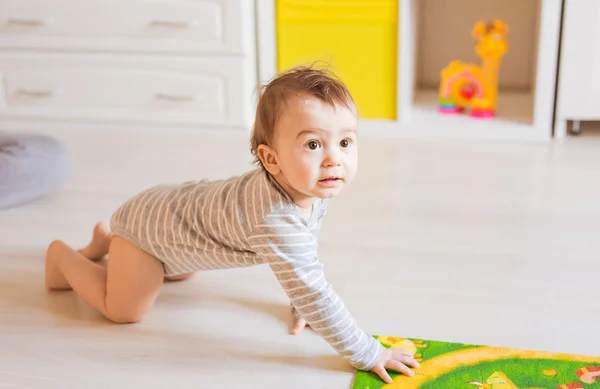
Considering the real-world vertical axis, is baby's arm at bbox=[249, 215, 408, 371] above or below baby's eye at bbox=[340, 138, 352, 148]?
below

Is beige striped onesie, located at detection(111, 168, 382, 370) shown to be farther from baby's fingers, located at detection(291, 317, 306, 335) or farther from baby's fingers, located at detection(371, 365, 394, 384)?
baby's fingers, located at detection(291, 317, 306, 335)

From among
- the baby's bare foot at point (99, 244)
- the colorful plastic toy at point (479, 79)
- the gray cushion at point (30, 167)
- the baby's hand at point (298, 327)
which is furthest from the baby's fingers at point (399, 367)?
the colorful plastic toy at point (479, 79)

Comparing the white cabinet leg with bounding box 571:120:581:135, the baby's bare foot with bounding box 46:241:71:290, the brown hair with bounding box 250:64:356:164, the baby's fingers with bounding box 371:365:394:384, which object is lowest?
the baby's fingers with bounding box 371:365:394:384

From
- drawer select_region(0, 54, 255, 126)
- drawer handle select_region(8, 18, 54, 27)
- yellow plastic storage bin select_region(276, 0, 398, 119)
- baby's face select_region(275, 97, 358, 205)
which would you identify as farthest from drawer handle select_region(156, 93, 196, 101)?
baby's face select_region(275, 97, 358, 205)

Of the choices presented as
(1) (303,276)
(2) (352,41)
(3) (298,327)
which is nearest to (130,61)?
(2) (352,41)

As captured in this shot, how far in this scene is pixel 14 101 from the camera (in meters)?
2.47

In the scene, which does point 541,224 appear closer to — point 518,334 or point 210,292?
point 518,334

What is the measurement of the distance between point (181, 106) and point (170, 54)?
16 centimetres

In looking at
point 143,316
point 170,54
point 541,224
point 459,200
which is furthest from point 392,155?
point 143,316

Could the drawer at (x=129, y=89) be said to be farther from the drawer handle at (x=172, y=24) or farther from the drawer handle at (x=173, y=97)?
the drawer handle at (x=172, y=24)

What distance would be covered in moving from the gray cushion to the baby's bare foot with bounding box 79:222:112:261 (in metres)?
0.39

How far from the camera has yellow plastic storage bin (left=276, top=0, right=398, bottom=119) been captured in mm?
2238

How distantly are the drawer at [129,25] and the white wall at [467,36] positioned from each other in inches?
27.7

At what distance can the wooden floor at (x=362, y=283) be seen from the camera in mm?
1147
